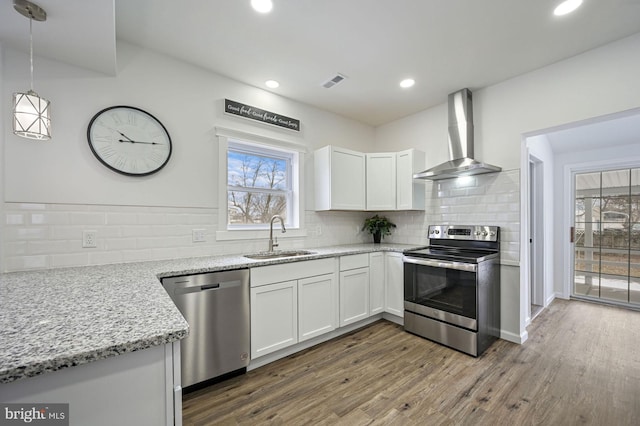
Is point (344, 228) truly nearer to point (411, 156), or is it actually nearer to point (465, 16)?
point (411, 156)

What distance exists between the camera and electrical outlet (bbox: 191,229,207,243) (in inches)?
98.7

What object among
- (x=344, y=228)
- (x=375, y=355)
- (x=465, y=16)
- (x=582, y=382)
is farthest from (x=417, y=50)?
(x=582, y=382)

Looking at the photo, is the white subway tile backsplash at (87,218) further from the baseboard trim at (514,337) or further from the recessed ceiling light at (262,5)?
the baseboard trim at (514,337)

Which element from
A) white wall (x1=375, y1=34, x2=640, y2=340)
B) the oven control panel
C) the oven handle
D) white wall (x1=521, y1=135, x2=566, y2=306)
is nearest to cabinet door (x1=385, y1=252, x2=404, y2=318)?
the oven handle

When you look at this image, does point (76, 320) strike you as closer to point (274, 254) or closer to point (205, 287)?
point (205, 287)

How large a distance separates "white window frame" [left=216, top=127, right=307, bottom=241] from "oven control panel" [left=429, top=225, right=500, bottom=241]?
1630 millimetres

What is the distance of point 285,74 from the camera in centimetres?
272

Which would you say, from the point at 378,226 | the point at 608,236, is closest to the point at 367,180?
the point at 378,226

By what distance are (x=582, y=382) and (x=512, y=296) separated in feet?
2.74

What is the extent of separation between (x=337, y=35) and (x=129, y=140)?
6.21 feet

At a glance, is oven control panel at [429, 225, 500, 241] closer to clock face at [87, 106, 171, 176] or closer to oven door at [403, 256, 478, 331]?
oven door at [403, 256, 478, 331]

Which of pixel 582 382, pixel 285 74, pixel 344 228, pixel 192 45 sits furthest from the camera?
pixel 344 228

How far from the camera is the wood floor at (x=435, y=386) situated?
1742 millimetres

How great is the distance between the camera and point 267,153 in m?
3.14
